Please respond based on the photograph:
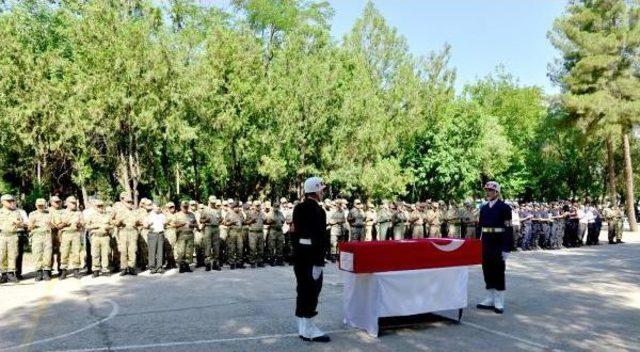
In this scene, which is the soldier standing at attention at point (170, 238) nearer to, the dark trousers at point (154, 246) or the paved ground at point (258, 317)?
the dark trousers at point (154, 246)

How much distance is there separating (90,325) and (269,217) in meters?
8.38

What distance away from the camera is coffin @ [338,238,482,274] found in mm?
7805

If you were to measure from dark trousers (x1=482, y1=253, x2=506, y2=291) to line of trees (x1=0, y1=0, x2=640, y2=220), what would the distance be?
13.8 m

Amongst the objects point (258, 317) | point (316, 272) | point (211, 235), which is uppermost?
point (211, 235)

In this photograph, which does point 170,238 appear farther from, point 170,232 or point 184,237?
point 184,237

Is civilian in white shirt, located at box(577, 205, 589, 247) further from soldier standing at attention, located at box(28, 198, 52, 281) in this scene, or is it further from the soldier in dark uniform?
soldier standing at attention, located at box(28, 198, 52, 281)

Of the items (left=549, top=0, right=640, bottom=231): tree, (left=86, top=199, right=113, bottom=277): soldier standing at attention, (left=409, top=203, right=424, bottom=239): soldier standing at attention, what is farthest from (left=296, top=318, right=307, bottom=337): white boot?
(left=549, top=0, right=640, bottom=231): tree

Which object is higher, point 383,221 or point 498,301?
point 383,221

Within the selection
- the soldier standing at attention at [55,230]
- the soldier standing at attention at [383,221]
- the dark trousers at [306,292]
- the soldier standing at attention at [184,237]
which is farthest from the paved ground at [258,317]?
the soldier standing at attention at [383,221]

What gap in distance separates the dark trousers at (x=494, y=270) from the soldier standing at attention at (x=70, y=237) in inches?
372

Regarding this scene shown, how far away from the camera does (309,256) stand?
7.64 m

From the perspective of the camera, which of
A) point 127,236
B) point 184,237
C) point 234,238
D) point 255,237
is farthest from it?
point 255,237

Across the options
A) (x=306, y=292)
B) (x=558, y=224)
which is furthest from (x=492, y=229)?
(x=558, y=224)

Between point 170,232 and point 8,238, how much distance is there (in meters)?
3.78
